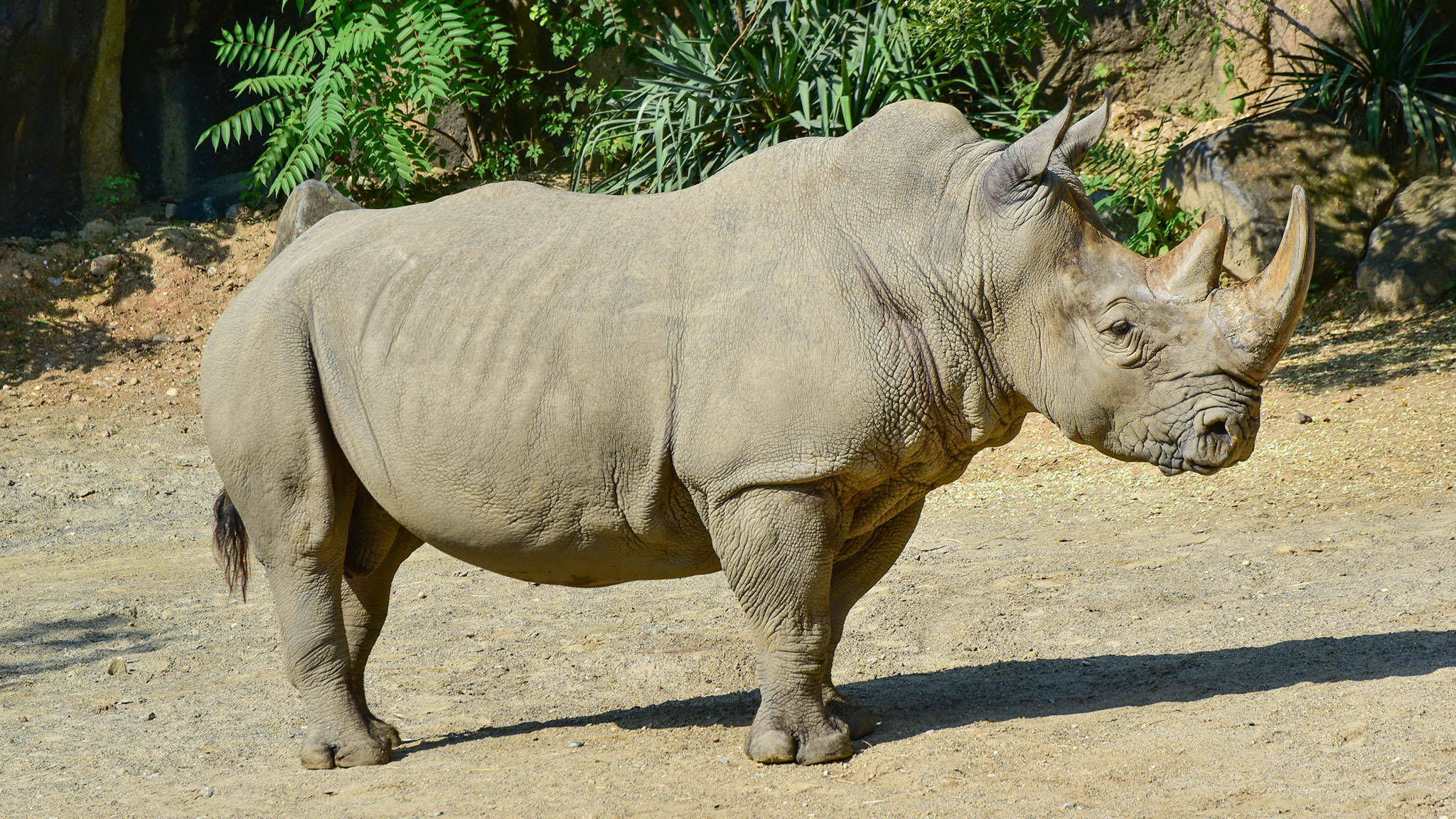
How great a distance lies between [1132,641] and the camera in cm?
545

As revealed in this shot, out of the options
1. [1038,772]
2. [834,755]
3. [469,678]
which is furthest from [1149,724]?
[469,678]

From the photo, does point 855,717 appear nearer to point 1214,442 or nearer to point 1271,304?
point 1214,442

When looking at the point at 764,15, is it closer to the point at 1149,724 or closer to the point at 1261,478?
the point at 1261,478

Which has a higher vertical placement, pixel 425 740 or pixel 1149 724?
pixel 1149 724

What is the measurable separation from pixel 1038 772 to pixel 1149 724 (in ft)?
1.78

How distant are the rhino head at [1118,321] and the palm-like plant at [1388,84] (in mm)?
8745

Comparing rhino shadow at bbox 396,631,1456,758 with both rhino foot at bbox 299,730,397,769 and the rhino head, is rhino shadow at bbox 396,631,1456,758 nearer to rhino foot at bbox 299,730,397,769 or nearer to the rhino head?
rhino foot at bbox 299,730,397,769

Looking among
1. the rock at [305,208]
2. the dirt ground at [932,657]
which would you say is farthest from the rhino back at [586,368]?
the rock at [305,208]

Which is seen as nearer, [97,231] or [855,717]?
[855,717]

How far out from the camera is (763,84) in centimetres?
1113

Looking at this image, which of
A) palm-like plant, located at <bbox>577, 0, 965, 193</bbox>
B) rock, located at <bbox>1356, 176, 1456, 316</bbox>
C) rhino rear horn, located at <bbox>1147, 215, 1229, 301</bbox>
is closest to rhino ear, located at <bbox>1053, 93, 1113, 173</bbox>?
rhino rear horn, located at <bbox>1147, 215, 1229, 301</bbox>

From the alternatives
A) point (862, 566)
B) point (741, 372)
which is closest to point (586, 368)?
point (741, 372)

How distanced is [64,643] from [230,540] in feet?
7.48

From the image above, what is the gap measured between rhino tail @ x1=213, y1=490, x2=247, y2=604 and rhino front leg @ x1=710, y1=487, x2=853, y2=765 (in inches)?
79.9
